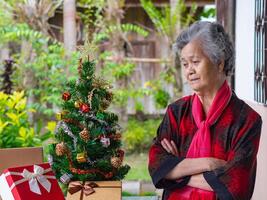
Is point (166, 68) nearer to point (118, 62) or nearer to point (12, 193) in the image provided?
point (118, 62)

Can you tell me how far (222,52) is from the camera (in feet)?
4.96

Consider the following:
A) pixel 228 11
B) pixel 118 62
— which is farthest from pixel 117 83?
pixel 228 11

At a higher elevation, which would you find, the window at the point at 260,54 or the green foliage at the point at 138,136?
the window at the point at 260,54

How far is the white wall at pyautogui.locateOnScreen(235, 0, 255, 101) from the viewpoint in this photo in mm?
3334

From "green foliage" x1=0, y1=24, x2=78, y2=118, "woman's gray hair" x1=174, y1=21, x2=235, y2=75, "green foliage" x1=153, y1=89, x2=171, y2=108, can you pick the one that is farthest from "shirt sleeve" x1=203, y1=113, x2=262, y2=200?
"green foliage" x1=153, y1=89, x2=171, y2=108

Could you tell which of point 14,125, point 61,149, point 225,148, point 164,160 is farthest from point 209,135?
point 14,125

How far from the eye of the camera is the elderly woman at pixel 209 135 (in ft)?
4.89

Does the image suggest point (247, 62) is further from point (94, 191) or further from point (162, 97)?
point (162, 97)

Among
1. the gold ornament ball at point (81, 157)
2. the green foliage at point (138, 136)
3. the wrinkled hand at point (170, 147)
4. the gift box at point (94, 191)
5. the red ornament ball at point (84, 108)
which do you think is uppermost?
the red ornament ball at point (84, 108)

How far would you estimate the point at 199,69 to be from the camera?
4.96ft

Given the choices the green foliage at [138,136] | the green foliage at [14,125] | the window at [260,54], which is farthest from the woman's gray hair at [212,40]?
the green foliage at [138,136]

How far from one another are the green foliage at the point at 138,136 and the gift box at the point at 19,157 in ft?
14.6

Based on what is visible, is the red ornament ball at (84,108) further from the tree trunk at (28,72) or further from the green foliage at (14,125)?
the tree trunk at (28,72)

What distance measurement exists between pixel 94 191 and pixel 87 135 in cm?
20
